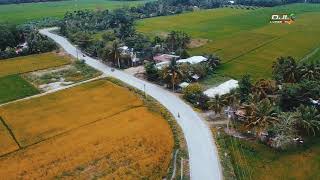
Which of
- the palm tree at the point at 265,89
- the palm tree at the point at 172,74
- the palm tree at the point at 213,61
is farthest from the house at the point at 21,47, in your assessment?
the palm tree at the point at 265,89

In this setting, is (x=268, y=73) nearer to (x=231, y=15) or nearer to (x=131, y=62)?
(x=131, y=62)

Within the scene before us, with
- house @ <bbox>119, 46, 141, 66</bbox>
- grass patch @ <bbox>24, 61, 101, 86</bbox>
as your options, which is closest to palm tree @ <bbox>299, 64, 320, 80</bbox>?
house @ <bbox>119, 46, 141, 66</bbox>

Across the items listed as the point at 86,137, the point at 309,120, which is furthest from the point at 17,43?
the point at 309,120

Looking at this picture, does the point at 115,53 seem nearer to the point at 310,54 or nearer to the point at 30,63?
the point at 30,63

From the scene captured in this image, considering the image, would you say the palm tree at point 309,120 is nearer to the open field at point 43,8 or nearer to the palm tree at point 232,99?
the palm tree at point 232,99

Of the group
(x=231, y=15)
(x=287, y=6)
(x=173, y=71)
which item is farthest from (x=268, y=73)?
(x=287, y=6)

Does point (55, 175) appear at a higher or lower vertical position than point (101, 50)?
lower
